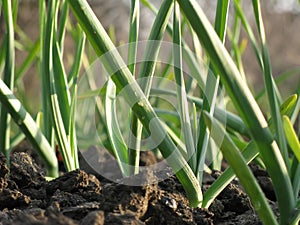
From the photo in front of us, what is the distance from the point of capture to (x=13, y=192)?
2.26 ft

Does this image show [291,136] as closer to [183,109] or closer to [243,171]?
[243,171]

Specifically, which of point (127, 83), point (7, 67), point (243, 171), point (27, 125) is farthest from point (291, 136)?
point (7, 67)

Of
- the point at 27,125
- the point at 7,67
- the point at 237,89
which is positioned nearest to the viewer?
the point at 237,89

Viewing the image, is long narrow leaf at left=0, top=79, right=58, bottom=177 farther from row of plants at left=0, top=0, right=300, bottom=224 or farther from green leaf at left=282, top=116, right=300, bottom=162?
green leaf at left=282, top=116, right=300, bottom=162

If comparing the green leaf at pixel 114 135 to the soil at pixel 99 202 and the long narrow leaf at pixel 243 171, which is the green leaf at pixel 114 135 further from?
the long narrow leaf at pixel 243 171

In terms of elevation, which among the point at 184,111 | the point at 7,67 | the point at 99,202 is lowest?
the point at 99,202

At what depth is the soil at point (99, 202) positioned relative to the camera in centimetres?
50

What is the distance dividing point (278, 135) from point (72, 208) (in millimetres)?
255

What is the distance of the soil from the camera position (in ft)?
1.65

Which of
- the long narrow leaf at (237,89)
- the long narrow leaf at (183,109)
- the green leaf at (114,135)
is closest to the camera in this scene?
the long narrow leaf at (237,89)

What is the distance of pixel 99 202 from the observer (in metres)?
0.67

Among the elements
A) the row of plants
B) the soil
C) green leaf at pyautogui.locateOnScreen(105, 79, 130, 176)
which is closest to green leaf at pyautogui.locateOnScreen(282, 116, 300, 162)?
the row of plants

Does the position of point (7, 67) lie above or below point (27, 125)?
above

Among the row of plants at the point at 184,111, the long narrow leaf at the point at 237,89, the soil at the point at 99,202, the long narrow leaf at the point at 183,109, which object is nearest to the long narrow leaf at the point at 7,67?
the row of plants at the point at 184,111
